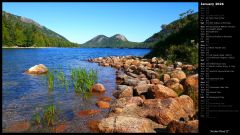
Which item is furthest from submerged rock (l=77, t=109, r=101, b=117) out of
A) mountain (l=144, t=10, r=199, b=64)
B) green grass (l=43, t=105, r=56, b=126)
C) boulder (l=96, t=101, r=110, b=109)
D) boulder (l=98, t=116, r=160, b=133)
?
mountain (l=144, t=10, r=199, b=64)

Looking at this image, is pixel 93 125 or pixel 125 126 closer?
pixel 125 126

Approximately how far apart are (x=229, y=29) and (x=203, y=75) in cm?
106

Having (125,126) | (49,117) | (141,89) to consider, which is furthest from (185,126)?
(141,89)

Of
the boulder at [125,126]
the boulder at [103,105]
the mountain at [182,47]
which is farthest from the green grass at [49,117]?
the mountain at [182,47]

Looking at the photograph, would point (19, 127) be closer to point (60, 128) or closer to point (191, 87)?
point (60, 128)

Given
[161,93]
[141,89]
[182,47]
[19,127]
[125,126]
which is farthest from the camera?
[182,47]

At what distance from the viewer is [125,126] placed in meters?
8.52

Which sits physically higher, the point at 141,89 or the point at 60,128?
the point at 141,89

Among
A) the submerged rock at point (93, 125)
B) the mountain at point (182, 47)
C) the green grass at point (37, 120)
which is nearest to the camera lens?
the submerged rock at point (93, 125)

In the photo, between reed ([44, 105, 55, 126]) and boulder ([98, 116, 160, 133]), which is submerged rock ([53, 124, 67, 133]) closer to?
reed ([44, 105, 55, 126])

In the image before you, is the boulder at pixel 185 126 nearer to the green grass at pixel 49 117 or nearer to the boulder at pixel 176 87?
the green grass at pixel 49 117

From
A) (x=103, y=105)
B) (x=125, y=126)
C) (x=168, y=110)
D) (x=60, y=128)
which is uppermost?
(x=168, y=110)

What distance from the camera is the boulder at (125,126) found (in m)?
8.44

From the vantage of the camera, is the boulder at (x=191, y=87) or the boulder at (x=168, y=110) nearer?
the boulder at (x=168, y=110)
